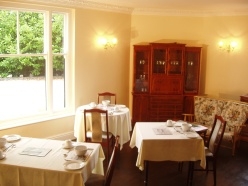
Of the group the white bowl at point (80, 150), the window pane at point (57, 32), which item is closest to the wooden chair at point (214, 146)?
the white bowl at point (80, 150)

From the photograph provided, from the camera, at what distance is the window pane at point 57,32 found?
5941mm

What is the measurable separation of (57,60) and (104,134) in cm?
203

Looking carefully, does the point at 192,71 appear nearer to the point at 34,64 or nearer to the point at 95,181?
the point at 34,64

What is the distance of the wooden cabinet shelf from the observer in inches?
280

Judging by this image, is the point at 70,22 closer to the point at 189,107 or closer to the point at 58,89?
the point at 58,89

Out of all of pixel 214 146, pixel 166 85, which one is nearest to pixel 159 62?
pixel 166 85

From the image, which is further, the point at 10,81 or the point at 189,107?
the point at 189,107

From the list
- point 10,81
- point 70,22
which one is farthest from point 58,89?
point 70,22

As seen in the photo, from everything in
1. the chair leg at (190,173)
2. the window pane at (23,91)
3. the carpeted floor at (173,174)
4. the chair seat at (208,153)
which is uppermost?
the window pane at (23,91)

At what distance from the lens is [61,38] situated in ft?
20.1

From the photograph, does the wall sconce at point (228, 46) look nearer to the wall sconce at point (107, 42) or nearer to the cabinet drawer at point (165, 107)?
the cabinet drawer at point (165, 107)

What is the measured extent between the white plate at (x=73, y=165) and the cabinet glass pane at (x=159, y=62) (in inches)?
172

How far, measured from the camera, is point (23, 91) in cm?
572

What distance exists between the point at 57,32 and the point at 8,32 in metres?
1.06
